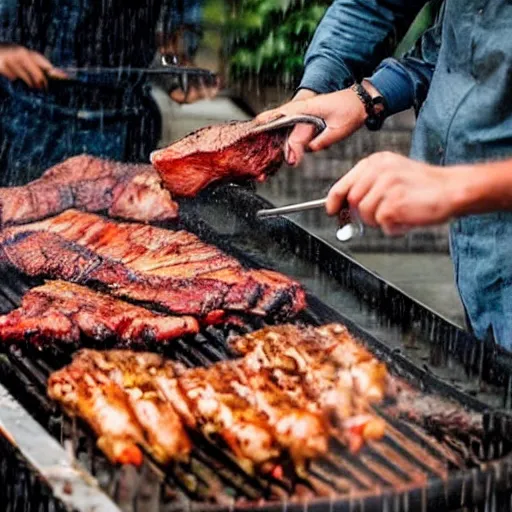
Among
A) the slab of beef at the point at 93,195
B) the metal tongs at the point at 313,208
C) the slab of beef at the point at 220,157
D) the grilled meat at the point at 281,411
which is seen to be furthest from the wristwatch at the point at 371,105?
the grilled meat at the point at 281,411

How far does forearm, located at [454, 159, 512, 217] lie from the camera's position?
2908mm

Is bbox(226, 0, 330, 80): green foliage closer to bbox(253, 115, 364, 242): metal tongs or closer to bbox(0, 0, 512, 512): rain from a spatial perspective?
bbox(0, 0, 512, 512): rain

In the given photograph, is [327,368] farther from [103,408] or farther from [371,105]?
[371,105]

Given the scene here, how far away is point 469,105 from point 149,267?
139 cm

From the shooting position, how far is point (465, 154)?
13.0 ft

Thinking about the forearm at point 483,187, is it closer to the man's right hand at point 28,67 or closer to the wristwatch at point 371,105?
the wristwatch at point 371,105

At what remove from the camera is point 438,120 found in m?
4.05

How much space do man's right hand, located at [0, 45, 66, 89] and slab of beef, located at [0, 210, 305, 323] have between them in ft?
3.38

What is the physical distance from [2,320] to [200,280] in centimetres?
79

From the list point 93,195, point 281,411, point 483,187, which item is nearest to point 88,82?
point 93,195

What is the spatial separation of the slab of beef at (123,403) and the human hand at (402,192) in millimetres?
831

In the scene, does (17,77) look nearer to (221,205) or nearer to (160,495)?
(221,205)

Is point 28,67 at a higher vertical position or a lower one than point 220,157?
higher

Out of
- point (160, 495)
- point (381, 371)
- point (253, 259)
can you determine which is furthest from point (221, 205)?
point (160, 495)
